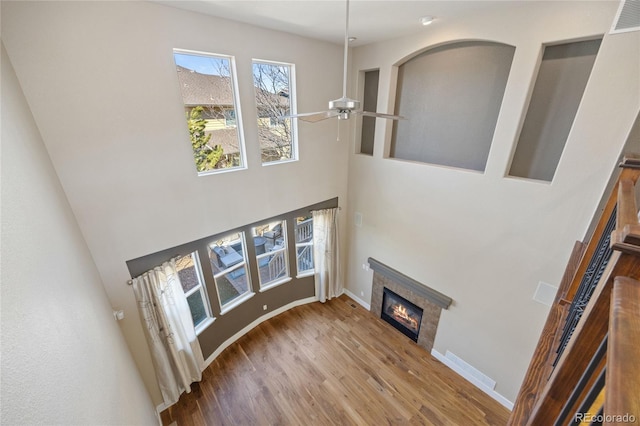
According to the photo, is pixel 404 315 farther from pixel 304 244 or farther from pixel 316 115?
pixel 316 115

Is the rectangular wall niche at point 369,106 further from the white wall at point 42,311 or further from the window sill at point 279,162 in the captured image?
the white wall at point 42,311

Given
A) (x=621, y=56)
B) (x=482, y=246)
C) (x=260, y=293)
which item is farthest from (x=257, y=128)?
(x=621, y=56)

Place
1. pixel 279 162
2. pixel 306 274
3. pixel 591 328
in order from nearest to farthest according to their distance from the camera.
→ 1. pixel 591 328
2. pixel 279 162
3. pixel 306 274

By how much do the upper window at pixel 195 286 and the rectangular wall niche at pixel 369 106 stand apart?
12.5 ft

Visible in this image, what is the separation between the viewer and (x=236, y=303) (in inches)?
192

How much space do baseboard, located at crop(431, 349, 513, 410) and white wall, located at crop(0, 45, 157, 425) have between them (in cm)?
463

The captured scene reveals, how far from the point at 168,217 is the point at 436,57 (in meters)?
4.65

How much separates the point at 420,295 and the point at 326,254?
2077 mm

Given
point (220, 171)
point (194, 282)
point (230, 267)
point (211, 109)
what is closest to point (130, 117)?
point (211, 109)

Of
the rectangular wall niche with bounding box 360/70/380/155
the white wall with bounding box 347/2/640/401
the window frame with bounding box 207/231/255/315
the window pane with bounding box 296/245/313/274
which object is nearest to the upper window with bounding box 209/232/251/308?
the window frame with bounding box 207/231/255/315

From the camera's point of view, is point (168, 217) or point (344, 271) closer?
point (168, 217)

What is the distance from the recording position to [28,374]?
97 cm

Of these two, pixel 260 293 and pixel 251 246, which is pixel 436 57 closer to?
pixel 251 246

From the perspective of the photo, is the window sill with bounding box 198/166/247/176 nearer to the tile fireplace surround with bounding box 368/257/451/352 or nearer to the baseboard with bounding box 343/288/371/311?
the tile fireplace surround with bounding box 368/257/451/352
